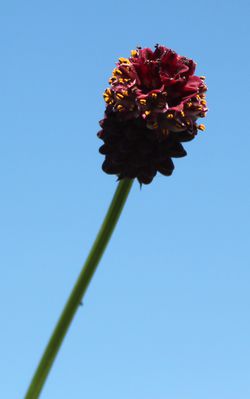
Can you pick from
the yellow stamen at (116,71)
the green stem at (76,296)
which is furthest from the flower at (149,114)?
the green stem at (76,296)

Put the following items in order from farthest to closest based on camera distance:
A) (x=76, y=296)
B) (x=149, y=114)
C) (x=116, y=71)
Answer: (x=116, y=71), (x=149, y=114), (x=76, y=296)

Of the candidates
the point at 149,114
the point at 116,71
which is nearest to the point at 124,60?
the point at 116,71

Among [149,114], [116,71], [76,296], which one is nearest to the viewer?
[76,296]

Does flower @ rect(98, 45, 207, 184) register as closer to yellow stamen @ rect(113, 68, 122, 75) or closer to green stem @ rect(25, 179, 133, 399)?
yellow stamen @ rect(113, 68, 122, 75)

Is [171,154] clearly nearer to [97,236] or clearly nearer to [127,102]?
[127,102]

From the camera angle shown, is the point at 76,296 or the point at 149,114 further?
the point at 149,114

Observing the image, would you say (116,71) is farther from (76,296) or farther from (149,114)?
(76,296)

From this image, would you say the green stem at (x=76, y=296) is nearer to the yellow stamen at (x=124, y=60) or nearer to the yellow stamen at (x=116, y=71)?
the yellow stamen at (x=116, y=71)
